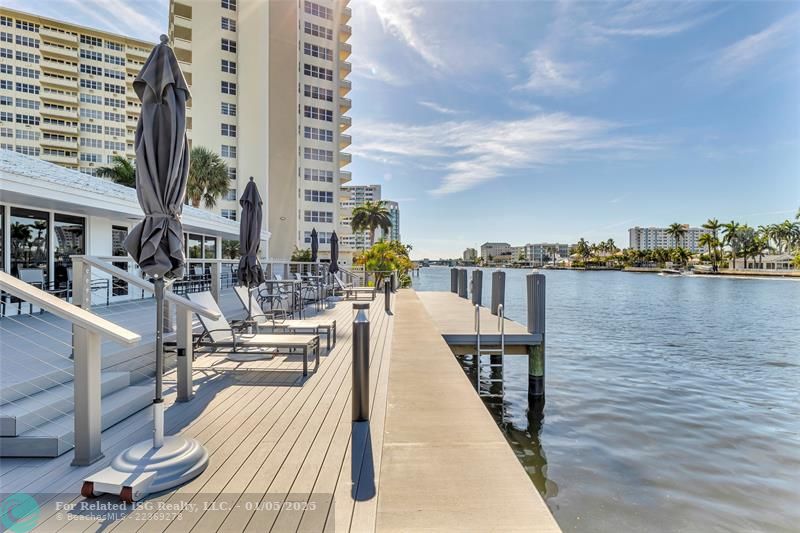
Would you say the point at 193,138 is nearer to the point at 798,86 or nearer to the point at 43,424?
the point at 43,424

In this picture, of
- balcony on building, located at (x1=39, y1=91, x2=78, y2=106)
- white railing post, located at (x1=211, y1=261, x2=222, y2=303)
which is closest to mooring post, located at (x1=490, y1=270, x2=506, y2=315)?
white railing post, located at (x1=211, y1=261, x2=222, y2=303)

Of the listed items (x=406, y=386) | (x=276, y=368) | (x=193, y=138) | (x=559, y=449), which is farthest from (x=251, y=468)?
(x=193, y=138)

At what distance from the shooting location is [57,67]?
1939 inches

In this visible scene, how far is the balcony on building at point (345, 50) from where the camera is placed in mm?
41688

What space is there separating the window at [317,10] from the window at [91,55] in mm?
34867

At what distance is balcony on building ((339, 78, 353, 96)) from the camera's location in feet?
136

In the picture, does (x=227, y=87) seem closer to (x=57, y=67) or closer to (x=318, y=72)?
(x=318, y=72)

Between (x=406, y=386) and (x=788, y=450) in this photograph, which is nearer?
(x=406, y=386)

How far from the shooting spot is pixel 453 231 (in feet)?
234

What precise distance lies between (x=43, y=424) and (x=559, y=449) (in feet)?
23.2

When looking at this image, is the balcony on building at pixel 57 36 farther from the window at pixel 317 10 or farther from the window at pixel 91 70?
the window at pixel 317 10

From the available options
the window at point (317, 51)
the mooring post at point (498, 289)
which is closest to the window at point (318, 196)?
the window at point (317, 51)

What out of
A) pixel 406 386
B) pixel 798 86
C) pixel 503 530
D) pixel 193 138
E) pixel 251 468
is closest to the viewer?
pixel 503 530

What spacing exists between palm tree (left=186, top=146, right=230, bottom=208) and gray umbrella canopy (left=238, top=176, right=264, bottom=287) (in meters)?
23.9
